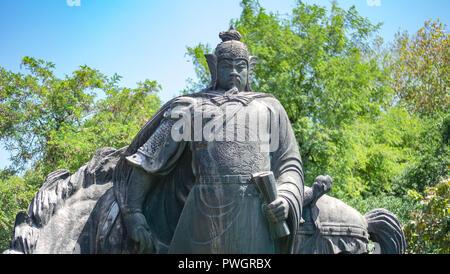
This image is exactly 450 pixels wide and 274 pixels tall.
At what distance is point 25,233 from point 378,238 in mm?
3665

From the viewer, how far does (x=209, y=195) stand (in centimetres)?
466

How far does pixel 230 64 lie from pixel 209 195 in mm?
1368

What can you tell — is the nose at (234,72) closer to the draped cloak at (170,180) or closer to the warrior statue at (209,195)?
the warrior statue at (209,195)

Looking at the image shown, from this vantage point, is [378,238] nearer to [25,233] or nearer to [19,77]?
[25,233]

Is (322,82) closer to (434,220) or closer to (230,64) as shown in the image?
(434,220)

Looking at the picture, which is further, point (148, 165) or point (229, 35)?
point (229, 35)

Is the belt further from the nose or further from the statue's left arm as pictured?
the nose

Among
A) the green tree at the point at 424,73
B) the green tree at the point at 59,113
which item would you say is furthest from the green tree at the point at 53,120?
the green tree at the point at 424,73

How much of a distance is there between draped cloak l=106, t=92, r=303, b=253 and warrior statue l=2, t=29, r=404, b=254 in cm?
1

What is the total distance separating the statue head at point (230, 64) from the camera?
515cm

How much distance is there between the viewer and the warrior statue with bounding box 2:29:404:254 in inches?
182

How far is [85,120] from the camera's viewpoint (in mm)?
15672

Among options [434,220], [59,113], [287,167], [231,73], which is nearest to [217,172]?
[287,167]
